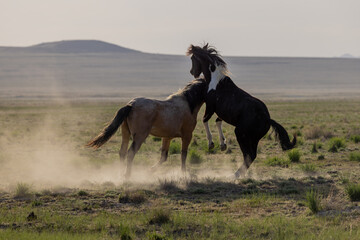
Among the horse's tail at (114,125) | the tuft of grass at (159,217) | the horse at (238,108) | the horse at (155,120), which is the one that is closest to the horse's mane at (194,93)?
the horse at (155,120)

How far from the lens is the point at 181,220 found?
7.34 metres

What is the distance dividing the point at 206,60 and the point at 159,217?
5.27 meters

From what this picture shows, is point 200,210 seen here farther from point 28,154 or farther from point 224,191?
point 28,154

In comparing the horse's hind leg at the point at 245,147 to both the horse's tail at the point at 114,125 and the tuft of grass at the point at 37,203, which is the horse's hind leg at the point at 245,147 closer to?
the horse's tail at the point at 114,125

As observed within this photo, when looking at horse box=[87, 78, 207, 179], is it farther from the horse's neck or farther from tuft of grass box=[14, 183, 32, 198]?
tuft of grass box=[14, 183, 32, 198]

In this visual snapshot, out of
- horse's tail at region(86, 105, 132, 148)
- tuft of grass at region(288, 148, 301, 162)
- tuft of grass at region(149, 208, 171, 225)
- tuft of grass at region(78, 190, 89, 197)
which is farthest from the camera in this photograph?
tuft of grass at region(288, 148, 301, 162)

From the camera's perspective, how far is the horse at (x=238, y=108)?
1092 centimetres

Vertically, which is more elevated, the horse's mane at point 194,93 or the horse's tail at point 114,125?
the horse's mane at point 194,93

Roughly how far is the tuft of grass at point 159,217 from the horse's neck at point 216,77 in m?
4.65

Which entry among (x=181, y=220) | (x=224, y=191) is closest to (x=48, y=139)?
(x=224, y=191)

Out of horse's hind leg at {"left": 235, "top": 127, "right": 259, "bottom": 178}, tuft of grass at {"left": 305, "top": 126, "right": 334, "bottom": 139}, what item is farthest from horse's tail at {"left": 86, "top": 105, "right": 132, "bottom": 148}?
tuft of grass at {"left": 305, "top": 126, "right": 334, "bottom": 139}

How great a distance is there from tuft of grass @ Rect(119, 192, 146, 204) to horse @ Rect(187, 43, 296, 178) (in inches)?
116

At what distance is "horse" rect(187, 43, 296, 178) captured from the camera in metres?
10.9

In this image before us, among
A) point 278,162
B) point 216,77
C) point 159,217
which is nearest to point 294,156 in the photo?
point 278,162
